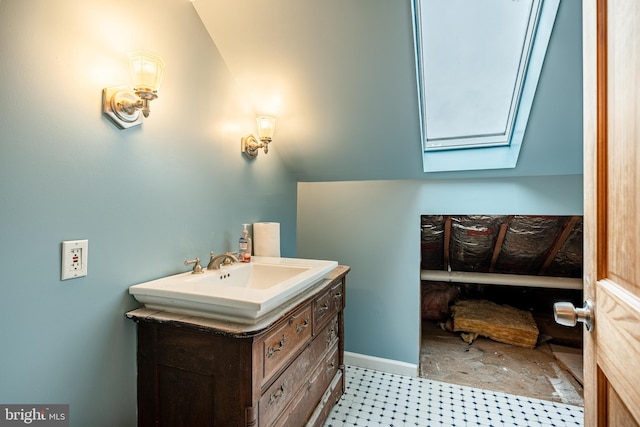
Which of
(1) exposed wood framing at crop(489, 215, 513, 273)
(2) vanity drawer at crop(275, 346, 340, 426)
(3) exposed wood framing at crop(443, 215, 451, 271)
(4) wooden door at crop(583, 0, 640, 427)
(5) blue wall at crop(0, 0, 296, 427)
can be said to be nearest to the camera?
(4) wooden door at crop(583, 0, 640, 427)

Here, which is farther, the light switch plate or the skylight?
the skylight

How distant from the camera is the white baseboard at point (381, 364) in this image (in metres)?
2.27

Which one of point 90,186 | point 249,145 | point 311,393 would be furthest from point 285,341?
point 249,145

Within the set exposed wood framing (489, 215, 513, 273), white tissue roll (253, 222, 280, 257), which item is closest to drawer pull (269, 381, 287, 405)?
white tissue roll (253, 222, 280, 257)

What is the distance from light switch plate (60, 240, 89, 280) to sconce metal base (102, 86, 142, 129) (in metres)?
0.44

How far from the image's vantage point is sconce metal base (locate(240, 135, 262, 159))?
181cm

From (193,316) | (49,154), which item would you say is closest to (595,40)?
(193,316)

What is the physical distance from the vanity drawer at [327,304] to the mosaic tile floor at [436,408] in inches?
25.7

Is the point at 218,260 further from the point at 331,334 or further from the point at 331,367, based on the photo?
the point at 331,367

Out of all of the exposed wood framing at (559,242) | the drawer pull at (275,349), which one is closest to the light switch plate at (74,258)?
the drawer pull at (275,349)

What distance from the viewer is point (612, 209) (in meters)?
0.59

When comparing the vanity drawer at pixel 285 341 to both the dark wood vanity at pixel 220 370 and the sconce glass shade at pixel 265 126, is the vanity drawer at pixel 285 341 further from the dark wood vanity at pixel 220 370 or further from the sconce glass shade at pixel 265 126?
the sconce glass shade at pixel 265 126

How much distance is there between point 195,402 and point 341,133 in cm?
162

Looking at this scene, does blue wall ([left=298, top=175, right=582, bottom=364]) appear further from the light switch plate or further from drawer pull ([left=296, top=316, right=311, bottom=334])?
the light switch plate
